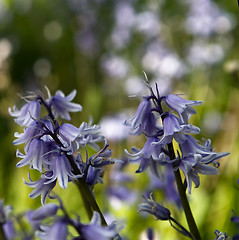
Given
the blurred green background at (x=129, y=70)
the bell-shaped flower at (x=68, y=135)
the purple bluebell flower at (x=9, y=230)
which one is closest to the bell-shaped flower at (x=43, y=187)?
the bell-shaped flower at (x=68, y=135)

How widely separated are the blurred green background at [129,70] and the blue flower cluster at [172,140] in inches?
43.5

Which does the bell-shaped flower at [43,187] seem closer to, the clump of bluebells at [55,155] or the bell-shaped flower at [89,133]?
the clump of bluebells at [55,155]

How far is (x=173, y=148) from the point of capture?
4.37 feet

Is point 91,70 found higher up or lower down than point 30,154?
lower down

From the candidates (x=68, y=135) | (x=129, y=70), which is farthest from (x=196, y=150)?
(x=129, y=70)

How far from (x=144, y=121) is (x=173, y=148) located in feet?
0.43

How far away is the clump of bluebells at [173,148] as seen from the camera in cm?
126

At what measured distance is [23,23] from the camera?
8.01m

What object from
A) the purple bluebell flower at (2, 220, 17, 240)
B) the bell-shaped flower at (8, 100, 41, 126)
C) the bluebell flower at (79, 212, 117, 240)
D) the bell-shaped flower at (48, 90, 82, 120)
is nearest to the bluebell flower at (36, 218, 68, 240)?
the bluebell flower at (79, 212, 117, 240)

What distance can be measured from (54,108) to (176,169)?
21.1 inches

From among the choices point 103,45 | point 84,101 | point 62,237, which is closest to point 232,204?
point 62,237

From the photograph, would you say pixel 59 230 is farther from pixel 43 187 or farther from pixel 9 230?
pixel 9 230

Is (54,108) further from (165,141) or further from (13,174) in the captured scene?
(13,174)

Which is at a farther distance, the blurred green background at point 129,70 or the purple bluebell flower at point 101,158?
the blurred green background at point 129,70
